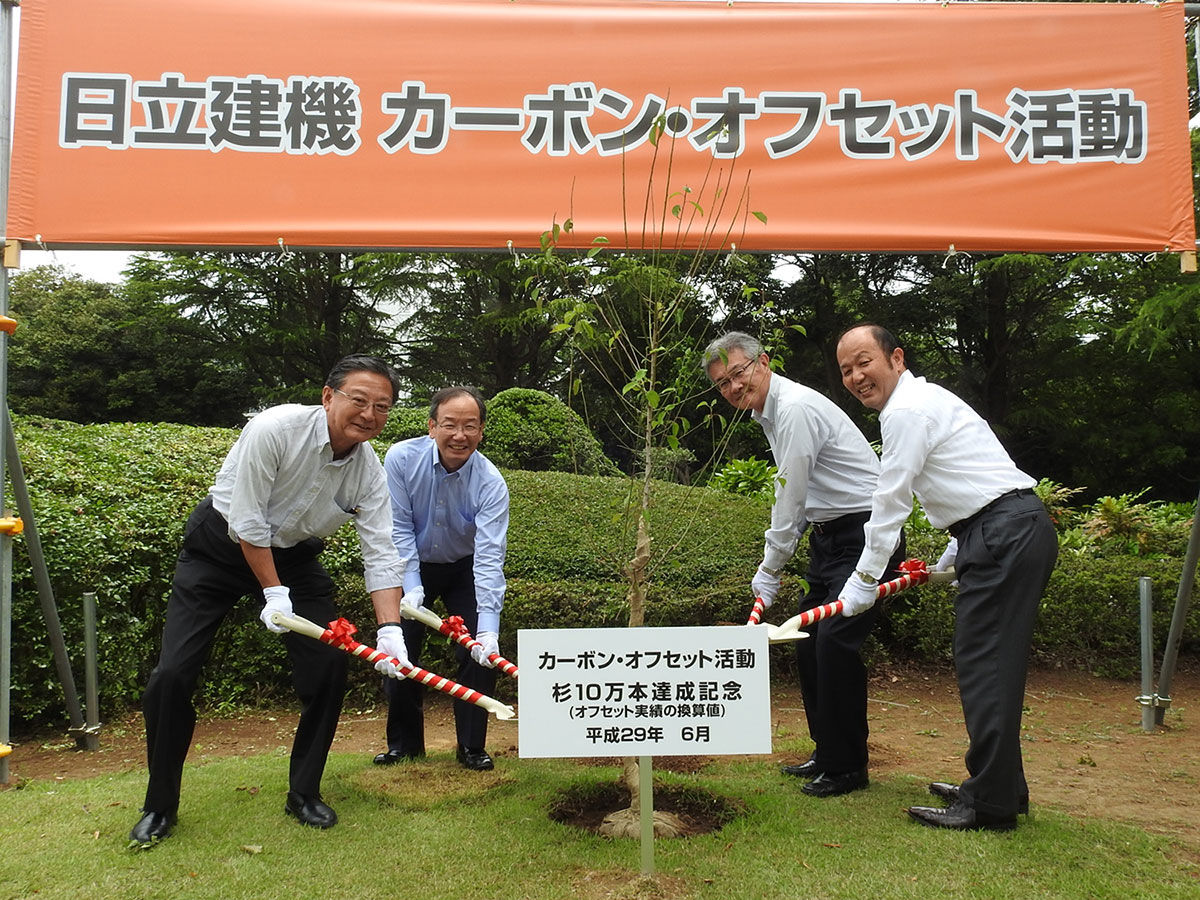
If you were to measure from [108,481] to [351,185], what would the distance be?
2.35 meters

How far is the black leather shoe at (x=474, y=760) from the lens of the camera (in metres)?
3.86

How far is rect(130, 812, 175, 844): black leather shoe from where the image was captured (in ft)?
9.80

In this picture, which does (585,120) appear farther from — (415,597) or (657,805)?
(657,805)

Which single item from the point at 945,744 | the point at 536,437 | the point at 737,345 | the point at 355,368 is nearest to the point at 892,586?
the point at 737,345

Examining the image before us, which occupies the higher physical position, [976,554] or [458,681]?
[976,554]

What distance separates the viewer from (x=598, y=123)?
409 cm

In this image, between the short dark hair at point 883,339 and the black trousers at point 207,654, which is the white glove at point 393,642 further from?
the short dark hair at point 883,339

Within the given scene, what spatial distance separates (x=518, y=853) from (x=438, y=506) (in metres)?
1.52

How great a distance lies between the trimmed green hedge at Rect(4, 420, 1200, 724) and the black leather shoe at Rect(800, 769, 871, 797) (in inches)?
41.9

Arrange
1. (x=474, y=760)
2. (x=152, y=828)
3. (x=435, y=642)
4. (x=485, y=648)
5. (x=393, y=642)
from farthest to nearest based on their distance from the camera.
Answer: (x=435, y=642)
(x=474, y=760)
(x=485, y=648)
(x=393, y=642)
(x=152, y=828)

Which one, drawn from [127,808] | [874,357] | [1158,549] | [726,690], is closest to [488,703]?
[726,690]

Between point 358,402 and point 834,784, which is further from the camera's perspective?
point 834,784

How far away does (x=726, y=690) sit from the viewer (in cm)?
260

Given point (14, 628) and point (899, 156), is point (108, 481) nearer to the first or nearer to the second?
point (14, 628)
